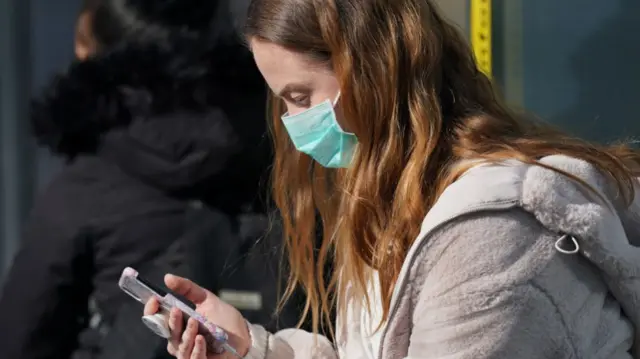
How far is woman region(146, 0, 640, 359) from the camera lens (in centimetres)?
148

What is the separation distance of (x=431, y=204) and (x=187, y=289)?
0.71 metres

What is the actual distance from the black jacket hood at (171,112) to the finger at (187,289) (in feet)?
2.62

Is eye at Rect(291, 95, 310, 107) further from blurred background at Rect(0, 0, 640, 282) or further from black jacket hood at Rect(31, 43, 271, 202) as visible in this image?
black jacket hood at Rect(31, 43, 271, 202)

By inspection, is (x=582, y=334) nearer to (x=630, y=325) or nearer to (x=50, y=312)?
(x=630, y=325)

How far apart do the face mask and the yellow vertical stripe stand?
918mm

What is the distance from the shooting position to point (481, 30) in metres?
2.72

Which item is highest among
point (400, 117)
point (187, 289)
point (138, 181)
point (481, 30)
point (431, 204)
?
point (400, 117)

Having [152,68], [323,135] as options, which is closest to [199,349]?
[323,135]

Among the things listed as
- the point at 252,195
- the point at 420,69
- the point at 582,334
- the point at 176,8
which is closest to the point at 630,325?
the point at 582,334

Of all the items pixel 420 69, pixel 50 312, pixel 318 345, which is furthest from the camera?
pixel 50 312

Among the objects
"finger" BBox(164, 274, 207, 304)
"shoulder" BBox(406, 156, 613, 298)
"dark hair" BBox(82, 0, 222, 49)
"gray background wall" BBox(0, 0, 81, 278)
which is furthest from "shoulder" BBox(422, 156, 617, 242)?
"gray background wall" BBox(0, 0, 81, 278)

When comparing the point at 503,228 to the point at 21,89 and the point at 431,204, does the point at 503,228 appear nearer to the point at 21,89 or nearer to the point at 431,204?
the point at 431,204

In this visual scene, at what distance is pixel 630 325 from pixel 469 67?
23.5 inches

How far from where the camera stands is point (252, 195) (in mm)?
3023
